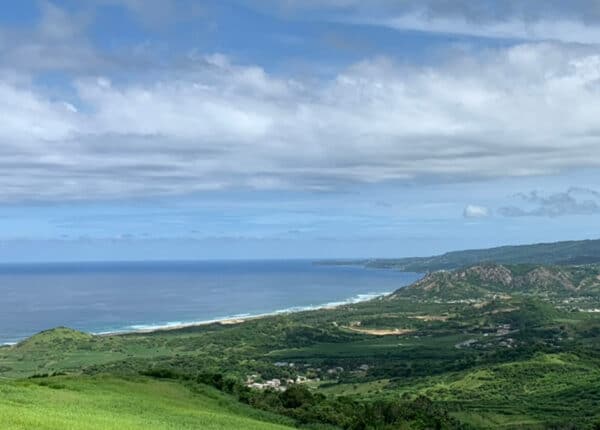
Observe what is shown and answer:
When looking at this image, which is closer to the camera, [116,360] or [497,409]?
[497,409]

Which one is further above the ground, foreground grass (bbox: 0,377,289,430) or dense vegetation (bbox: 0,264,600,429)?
foreground grass (bbox: 0,377,289,430)

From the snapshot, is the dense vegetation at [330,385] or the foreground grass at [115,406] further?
the dense vegetation at [330,385]

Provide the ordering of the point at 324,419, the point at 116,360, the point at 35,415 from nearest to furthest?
the point at 35,415 < the point at 324,419 < the point at 116,360

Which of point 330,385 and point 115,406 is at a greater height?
point 115,406

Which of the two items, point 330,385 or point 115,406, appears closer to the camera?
point 115,406

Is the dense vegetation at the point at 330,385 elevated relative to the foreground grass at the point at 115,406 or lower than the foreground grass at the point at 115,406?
lower

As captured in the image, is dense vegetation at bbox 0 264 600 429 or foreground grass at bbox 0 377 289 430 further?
dense vegetation at bbox 0 264 600 429

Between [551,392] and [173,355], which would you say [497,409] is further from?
[173,355]

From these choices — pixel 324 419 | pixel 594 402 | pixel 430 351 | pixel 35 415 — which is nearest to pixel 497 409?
pixel 594 402
